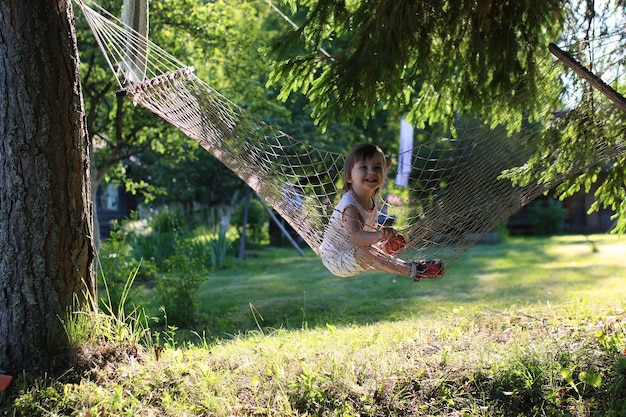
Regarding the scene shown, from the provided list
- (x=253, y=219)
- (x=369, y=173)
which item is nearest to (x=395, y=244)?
(x=369, y=173)

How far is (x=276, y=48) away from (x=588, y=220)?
11383 millimetres

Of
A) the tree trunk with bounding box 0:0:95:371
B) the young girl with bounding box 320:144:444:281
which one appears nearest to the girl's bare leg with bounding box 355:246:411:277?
the young girl with bounding box 320:144:444:281

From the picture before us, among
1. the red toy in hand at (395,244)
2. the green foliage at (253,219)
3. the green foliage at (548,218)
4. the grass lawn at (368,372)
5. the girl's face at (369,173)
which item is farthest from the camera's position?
the green foliage at (548,218)

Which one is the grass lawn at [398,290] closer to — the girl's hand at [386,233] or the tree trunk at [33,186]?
the girl's hand at [386,233]

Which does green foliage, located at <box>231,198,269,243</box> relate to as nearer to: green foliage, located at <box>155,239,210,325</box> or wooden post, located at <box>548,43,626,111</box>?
green foliage, located at <box>155,239,210,325</box>

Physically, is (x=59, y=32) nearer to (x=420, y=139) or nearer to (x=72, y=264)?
(x=72, y=264)

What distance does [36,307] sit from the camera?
2740 millimetres

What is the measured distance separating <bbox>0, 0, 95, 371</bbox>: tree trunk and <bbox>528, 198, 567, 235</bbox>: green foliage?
11.3m

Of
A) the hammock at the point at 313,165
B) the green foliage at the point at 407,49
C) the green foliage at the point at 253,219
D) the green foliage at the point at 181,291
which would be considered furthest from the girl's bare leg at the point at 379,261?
the green foliage at the point at 253,219

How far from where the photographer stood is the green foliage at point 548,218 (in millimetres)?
12750

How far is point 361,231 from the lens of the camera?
2.79 meters

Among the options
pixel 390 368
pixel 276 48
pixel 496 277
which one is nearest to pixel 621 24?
pixel 276 48

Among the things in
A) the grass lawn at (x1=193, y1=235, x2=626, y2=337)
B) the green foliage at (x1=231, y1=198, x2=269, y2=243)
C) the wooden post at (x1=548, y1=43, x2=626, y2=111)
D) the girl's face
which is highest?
the wooden post at (x1=548, y1=43, x2=626, y2=111)

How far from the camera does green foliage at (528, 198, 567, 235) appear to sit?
12750 mm
